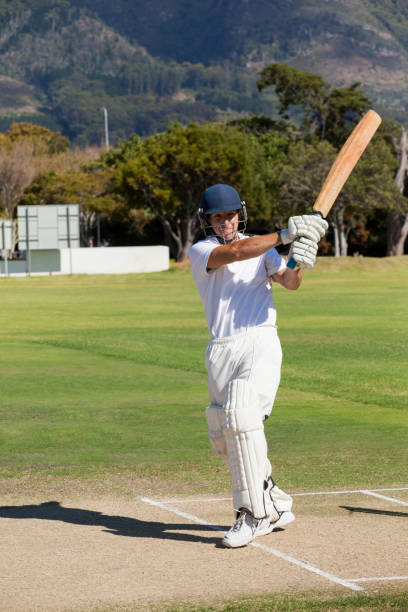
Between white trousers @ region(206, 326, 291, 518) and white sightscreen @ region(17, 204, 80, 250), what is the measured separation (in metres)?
60.1

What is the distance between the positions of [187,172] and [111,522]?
66.6 m

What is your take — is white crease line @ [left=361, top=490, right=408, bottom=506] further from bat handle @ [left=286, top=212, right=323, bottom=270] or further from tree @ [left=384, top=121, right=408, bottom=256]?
tree @ [left=384, top=121, right=408, bottom=256]

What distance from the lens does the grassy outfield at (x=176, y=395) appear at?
928 centimetres

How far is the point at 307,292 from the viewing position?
40.7 m

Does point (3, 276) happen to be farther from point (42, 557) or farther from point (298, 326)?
point (42, 557)

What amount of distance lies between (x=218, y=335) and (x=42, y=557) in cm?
183

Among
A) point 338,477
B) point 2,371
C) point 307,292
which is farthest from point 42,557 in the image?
point 307,292

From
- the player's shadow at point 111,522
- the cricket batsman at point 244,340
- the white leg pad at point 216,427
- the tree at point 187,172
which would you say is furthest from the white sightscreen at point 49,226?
the white leg pad at point 216,427

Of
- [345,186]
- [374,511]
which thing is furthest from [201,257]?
[345,186]

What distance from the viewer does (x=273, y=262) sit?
639cm

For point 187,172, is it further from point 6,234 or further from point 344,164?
point 344,164

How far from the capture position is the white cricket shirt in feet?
21.1

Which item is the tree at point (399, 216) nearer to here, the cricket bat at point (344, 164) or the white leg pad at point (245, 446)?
the cricket bat at point (344, 164)

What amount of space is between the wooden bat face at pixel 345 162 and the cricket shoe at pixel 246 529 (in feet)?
6.87
